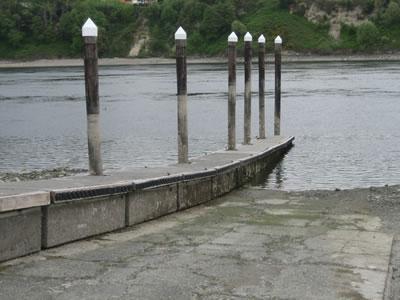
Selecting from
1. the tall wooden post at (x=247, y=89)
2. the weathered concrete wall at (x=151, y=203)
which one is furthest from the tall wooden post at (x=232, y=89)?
the weathered concrete wall at (x=151, y=203)

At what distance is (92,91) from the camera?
1173 cm

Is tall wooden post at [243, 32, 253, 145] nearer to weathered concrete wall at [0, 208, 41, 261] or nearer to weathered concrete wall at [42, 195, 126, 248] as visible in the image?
weathered concrete wall at [42, 195, 126, 248]

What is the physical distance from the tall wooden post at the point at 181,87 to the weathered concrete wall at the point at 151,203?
142 inches

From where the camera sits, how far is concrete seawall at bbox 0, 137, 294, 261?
7.92 m

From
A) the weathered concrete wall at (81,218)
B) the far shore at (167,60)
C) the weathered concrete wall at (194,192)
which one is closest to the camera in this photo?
the weathered concrete wall at (81,218)

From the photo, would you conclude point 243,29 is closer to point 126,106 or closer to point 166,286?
point 126,106

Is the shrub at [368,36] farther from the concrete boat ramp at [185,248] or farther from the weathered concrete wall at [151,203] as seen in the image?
the weathered concrete wall at [151,203]

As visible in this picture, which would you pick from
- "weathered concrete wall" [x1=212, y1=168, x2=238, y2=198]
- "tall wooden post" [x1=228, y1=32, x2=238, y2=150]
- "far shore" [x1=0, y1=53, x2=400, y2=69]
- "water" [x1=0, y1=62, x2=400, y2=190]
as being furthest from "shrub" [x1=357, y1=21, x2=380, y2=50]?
"weathered concrete wall" [x1=212, y1=168, x2=238, y2=198]

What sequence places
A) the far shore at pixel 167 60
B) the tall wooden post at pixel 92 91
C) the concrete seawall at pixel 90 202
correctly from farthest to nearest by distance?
1. the far shore at pixel 167 60
2. the tall wooden post at pixel 92 91
3. the concrete seawall at pixel 90 202

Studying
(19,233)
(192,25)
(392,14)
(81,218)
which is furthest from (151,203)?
(192,25)

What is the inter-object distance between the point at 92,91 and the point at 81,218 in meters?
3.30

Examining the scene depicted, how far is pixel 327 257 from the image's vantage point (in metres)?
8.52

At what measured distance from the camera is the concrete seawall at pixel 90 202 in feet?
26.0

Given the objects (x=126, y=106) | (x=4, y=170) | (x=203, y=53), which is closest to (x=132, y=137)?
(x=4, y=170)
